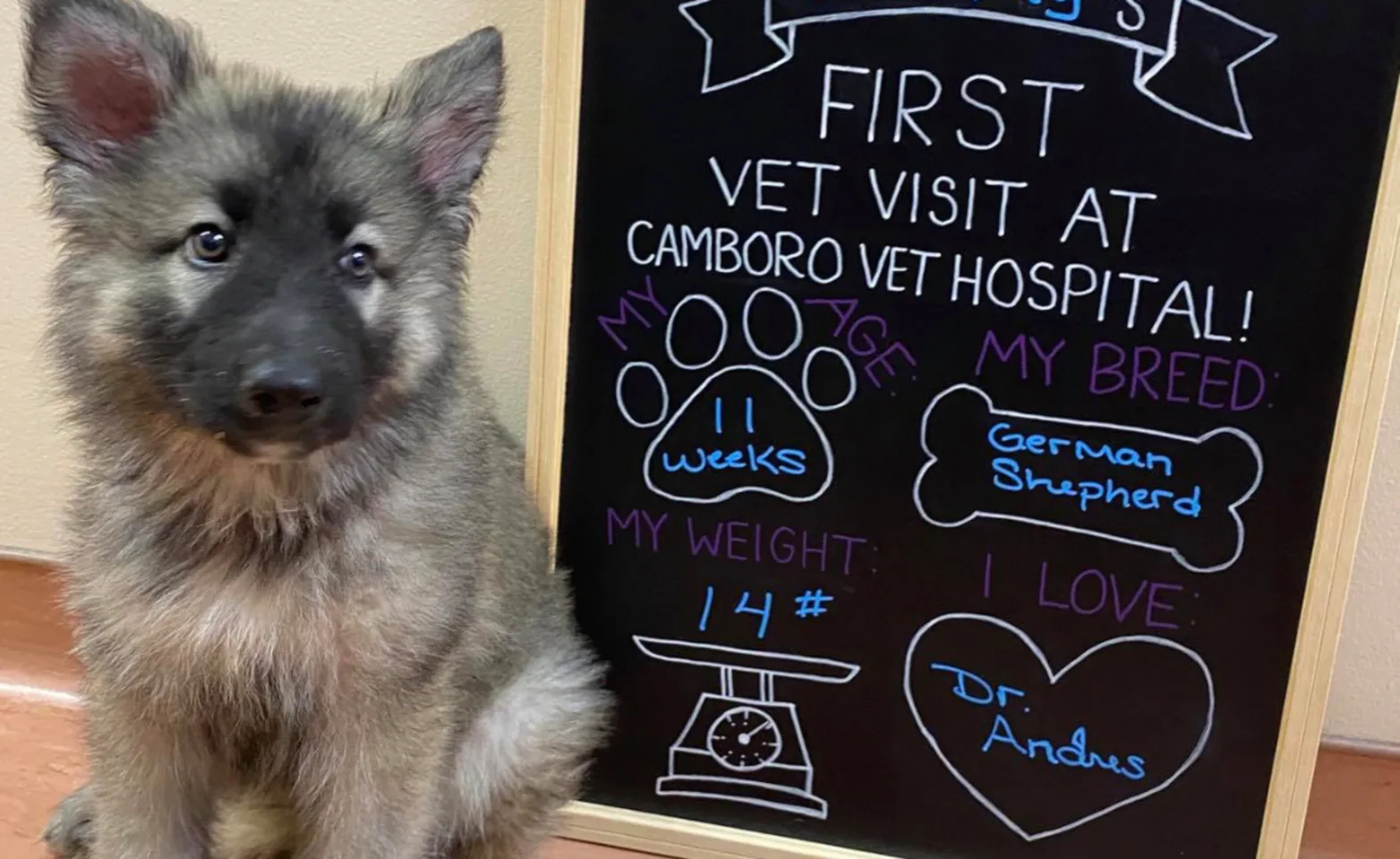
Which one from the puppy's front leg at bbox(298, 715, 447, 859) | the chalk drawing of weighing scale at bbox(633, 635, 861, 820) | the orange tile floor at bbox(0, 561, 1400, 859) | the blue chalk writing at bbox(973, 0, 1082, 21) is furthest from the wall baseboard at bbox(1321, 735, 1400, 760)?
the puppy's front leg at bbox(298, 715, 447, 859)

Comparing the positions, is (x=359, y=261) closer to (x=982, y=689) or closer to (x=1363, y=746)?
(x=982, y=689)

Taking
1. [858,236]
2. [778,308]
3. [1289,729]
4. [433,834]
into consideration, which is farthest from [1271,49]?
[433,834]

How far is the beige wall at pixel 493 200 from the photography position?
190 cm

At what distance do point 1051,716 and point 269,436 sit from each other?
45.6 inches

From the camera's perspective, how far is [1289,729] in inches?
66.4

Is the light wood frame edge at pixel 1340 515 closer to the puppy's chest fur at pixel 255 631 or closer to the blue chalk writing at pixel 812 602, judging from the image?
the blue chalk writing at pixel 812 602

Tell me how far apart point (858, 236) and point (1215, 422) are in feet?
1.74

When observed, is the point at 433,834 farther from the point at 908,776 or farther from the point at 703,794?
the point at 908,776

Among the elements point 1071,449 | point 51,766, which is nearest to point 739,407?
point 1071,449

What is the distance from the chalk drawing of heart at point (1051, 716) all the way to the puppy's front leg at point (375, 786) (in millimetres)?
707

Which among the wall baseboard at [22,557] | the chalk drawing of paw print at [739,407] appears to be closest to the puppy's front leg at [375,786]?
the chalk drawing of paw print at [739,407]

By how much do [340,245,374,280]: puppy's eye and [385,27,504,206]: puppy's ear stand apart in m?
0.13

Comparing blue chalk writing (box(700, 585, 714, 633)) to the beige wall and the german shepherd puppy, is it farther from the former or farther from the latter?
the beige wall

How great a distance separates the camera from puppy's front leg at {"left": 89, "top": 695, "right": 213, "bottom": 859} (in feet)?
5.07
